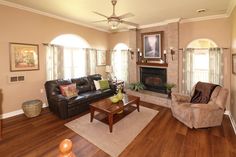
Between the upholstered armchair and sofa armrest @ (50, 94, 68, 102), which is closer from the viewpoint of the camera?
the upholstered armchair

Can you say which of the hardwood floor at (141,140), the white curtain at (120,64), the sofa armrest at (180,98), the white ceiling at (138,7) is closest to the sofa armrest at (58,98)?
the hardwood floor at (141,140)

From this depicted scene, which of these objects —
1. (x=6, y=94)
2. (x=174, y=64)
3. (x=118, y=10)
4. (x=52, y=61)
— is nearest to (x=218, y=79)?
(x=174, y=64)

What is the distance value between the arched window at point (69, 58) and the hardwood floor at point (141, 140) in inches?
74.8

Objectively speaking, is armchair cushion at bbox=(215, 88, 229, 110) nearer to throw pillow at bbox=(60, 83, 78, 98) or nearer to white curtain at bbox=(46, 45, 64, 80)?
throw pillow at bbox=(60, 83, 78, 98)

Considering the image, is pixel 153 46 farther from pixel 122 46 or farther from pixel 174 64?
pixel 122 46

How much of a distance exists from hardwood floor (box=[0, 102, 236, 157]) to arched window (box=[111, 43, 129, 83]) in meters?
3.38

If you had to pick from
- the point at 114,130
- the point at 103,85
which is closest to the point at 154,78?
the point at 103,85

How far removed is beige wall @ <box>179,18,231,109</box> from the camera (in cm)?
428

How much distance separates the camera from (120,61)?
694cm

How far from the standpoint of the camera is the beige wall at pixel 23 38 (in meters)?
3.78

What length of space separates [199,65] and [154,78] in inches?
69.2

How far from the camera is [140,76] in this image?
638cm

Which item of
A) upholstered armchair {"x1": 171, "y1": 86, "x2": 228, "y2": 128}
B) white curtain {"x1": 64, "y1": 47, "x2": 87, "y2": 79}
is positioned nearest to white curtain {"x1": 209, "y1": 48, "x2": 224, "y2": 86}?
upholstered armchair {"x1": 171, "y1": 86, "x2": 228, "y2": 128}

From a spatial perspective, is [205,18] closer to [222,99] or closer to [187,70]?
[187,70]
